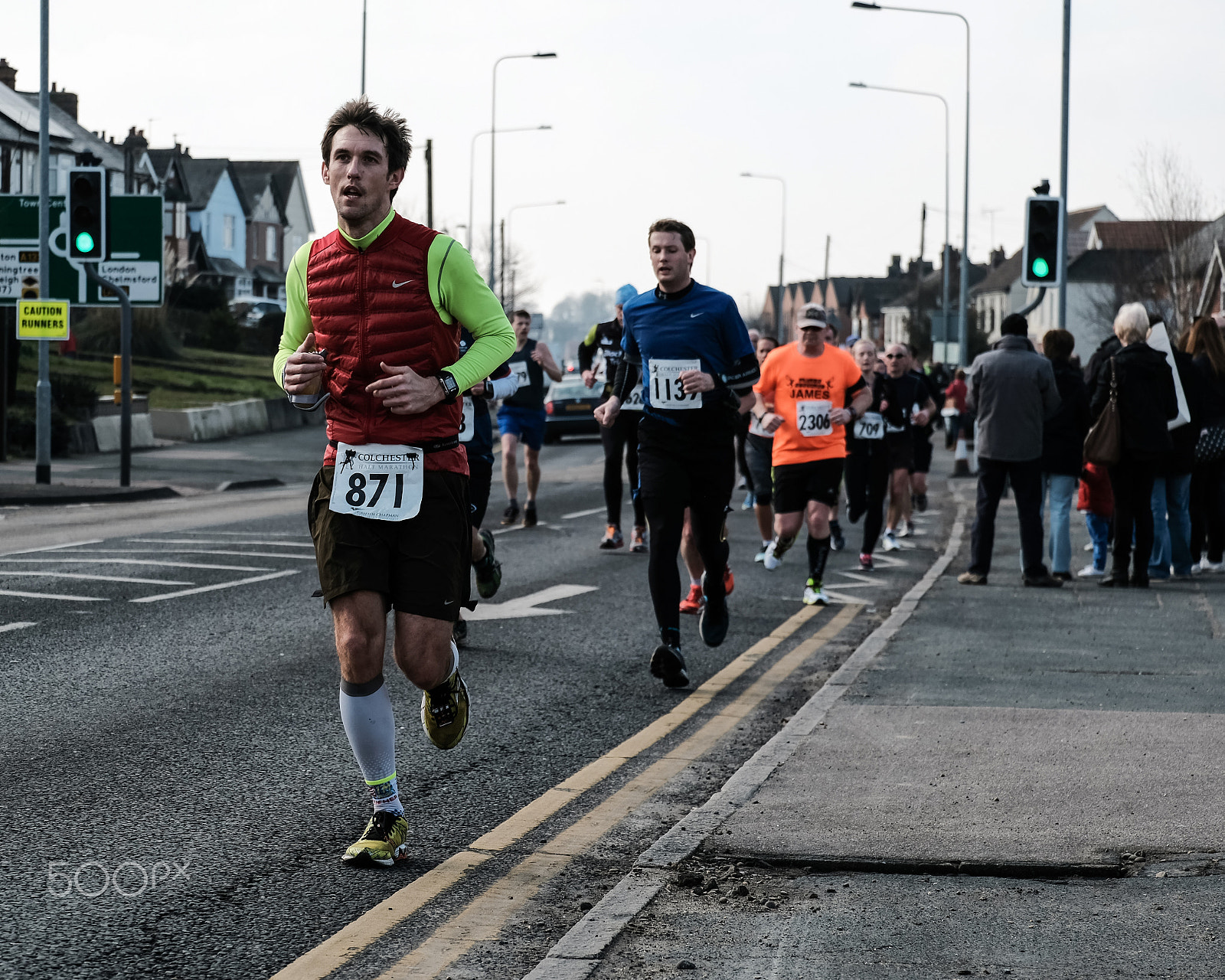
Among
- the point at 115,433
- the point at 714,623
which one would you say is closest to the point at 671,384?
the point at 714,623

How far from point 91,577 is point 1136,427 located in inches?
291

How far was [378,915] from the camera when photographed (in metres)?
4.27

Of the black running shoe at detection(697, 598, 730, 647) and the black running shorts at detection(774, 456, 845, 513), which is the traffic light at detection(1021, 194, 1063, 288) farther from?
the black running shoe at detection(697, 598, 730, 647)

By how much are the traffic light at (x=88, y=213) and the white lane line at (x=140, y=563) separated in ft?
29.9

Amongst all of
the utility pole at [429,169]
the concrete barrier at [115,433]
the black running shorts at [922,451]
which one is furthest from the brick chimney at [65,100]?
the black running shorts at [922,451]

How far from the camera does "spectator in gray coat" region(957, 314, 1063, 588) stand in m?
11.8

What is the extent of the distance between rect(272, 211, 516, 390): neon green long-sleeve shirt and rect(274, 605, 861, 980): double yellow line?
1.40 metres

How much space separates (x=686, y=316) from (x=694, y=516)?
964mm

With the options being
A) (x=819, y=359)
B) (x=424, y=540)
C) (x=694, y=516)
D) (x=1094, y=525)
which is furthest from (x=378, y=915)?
(x=1094, y=525)

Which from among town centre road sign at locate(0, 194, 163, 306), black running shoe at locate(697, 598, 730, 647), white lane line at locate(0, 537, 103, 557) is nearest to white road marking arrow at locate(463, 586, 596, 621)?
black running shoe at locate(697, 598, 730, 647)

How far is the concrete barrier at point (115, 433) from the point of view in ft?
89.3

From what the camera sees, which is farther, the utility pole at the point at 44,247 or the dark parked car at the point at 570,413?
the dark parked car at the point at 570,413

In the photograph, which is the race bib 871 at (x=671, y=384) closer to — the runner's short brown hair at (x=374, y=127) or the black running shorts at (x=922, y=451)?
the runner's short brown hair at (x=374, y=127)

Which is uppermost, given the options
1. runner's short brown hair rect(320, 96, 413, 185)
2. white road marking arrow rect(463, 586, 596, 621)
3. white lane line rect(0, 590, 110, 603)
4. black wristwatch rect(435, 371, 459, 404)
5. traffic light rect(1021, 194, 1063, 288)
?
traffic light rect(1021, 194, 1063, 288)
